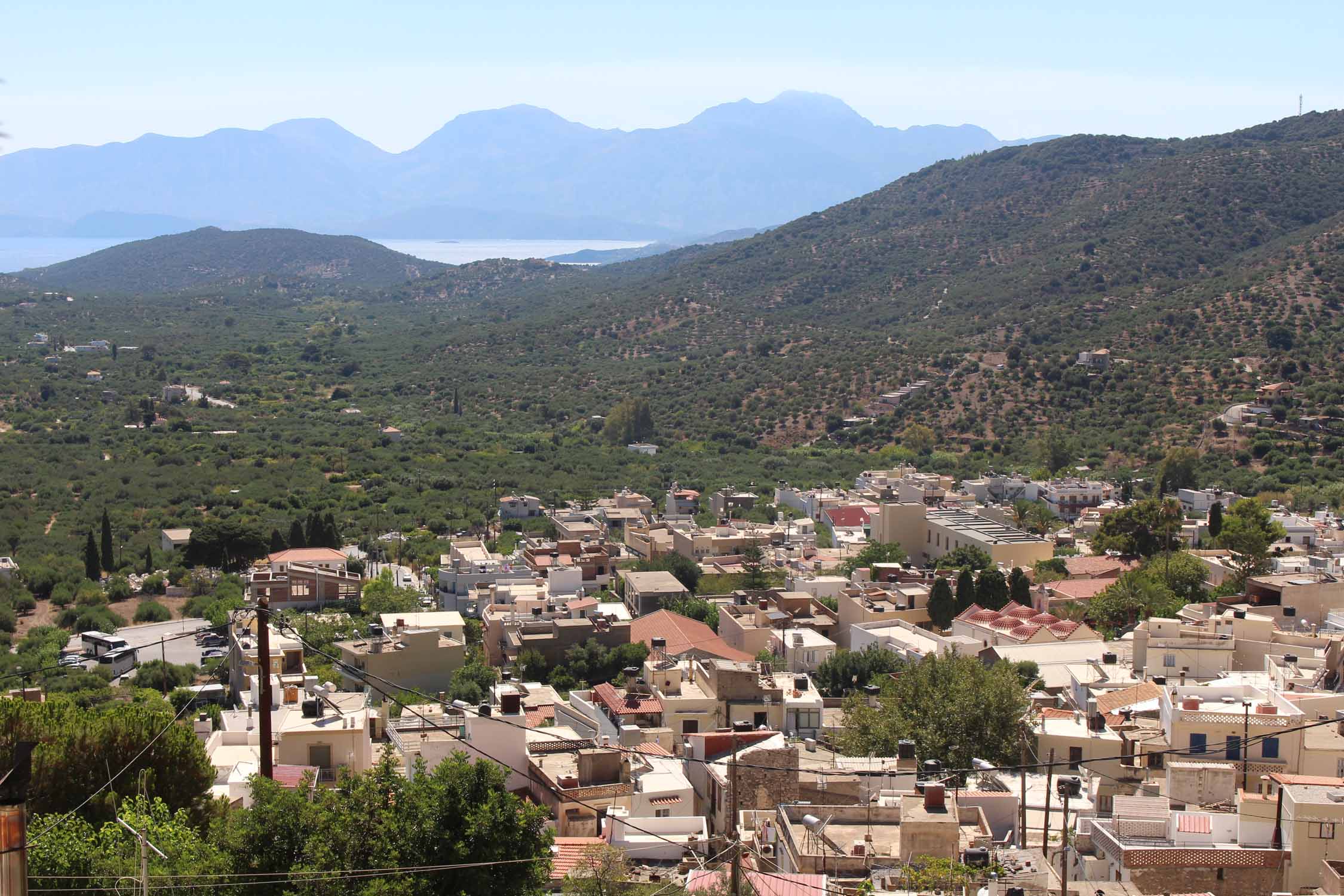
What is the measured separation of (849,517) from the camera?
5069cm

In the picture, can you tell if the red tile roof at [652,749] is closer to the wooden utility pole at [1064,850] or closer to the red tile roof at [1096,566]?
the wooden utility pole at [1064,850]

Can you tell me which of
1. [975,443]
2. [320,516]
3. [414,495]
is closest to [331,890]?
[320,516]

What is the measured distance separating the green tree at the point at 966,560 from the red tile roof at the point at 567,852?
81.3 feet

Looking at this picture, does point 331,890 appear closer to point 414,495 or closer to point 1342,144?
point 414,495

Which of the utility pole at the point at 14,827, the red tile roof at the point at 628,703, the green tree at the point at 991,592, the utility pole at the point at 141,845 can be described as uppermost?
the utility pole at the point at 14,827

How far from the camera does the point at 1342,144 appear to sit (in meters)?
101

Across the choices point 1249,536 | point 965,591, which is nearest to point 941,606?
point 965,591

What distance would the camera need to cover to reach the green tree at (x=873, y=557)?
134ft

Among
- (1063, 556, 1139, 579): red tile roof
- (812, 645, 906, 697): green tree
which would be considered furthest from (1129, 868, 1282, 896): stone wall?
(1063, 556, 1139, 579): red tile roof

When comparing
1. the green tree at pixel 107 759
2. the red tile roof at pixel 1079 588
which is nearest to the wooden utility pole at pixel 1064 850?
the green tree at pixel 107 759

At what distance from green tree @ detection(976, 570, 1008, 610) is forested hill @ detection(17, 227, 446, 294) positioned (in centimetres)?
15026

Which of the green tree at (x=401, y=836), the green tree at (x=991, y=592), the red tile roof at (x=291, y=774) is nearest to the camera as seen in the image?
the green tree at (x=401, y=836)

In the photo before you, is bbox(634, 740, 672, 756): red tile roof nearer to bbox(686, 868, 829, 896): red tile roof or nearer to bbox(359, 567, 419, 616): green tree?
bbox(686, 868, 829, 896): red tile roof

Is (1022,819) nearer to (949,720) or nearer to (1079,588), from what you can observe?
(949,720)
